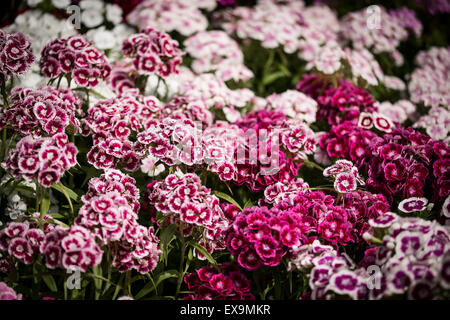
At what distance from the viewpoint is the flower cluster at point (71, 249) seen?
5.85 feet

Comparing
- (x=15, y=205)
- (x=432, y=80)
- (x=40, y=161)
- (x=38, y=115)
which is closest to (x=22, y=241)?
(x=40, y=161)

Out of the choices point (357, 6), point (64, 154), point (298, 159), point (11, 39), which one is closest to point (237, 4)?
point (357, 6)

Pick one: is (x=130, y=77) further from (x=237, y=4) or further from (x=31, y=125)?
(x=237, y=4)

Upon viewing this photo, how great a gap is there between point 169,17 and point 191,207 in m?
2.58

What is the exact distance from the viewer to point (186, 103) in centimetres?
316

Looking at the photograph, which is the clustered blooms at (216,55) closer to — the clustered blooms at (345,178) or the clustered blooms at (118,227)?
the clustered blooms at (345,178)

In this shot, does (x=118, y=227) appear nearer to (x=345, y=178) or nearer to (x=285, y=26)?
(x=345, y=178)

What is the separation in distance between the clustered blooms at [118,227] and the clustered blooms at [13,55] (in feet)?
2.65

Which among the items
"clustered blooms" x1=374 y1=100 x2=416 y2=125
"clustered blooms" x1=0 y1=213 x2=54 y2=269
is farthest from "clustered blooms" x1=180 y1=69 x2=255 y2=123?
"clustered blooms" x1=0 y1=213 x2=54 y2=269

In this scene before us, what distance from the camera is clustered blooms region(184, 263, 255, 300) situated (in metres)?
2.09

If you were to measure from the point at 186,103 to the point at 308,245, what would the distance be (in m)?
1.52

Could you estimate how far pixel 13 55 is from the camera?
234cm

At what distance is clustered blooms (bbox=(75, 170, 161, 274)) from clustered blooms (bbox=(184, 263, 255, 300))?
0.90 ft
